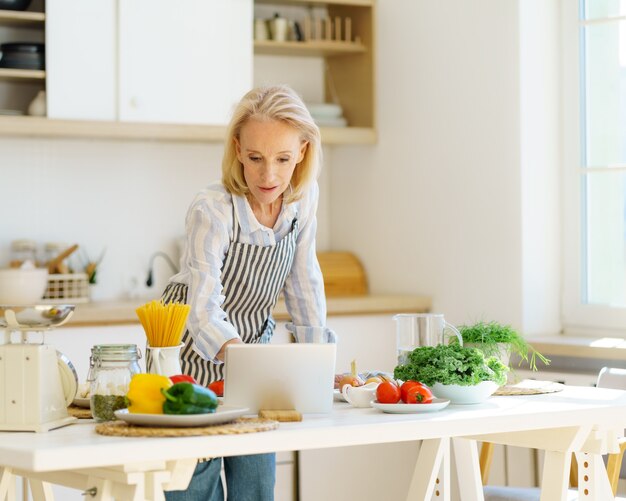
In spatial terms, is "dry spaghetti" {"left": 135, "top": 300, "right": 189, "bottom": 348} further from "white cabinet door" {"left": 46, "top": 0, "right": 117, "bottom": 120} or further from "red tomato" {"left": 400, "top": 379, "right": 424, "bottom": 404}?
"white cabinet door" {"left": 46, "top": 0, "right": 117, "bottom": 120}

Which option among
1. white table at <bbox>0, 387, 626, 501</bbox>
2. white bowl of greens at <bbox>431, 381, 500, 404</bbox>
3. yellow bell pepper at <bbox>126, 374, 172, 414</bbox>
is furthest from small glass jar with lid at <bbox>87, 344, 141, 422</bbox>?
white bowl of greens at <bbox>431, 381, 500, 404</bbox>

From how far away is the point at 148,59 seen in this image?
4277mm

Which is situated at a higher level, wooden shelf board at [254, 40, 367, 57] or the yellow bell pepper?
wooden shelf board at [254, 40, 367, 57]

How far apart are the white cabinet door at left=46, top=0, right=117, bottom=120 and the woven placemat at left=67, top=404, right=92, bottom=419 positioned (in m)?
1.98

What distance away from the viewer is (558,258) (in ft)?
13.8

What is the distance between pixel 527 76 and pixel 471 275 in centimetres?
79

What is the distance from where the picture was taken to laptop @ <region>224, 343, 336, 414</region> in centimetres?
219

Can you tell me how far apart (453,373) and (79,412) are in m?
0.80

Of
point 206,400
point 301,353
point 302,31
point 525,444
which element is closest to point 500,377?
point 525,444

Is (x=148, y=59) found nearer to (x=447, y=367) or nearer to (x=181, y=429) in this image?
(x=447, y=367)

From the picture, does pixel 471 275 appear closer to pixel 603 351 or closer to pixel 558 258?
pixel 558 258

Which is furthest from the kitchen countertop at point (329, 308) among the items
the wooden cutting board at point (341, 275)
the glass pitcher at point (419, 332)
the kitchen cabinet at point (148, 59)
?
the glass pitcher at point (419, 332)

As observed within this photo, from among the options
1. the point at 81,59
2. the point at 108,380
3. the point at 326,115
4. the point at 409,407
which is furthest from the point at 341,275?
the point at 108,380

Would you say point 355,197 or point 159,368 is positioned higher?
point 355,197
